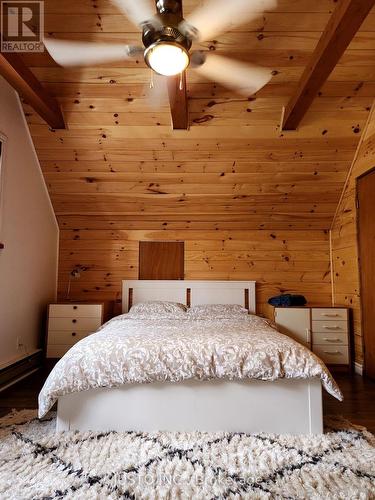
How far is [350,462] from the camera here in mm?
1518

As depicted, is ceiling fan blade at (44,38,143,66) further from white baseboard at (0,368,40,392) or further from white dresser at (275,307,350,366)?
white dresser at (275,307,350,366)

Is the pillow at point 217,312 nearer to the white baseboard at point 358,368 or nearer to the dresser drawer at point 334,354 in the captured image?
the dresser drawer at point 334,354

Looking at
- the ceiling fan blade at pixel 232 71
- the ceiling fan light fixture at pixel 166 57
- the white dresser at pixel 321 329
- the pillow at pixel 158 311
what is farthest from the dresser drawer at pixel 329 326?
the ceiling fan light fixture at pixel 166 57

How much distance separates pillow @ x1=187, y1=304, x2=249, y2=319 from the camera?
311 cm

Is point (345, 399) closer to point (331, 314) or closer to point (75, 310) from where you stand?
point (331, 314)

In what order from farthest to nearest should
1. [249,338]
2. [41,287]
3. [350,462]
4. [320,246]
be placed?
[320,246], [41,287], [249,338], [350,462]

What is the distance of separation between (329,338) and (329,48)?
2.60m

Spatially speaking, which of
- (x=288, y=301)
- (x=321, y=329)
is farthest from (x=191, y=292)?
(x=321, y=329)

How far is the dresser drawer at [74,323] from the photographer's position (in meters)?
3.32

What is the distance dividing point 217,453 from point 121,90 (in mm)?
2751

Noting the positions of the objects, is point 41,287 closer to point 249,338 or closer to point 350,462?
point 249,338

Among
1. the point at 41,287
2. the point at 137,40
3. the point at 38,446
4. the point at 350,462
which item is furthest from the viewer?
the point at 41,287

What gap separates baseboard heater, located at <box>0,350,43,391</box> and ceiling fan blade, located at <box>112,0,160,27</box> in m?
2.66

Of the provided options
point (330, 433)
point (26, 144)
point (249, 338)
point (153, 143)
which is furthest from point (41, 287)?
point (330, 433)
